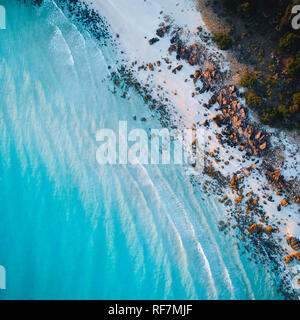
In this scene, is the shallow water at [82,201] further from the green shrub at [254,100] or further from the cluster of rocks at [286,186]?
the green shrub at [254,100]

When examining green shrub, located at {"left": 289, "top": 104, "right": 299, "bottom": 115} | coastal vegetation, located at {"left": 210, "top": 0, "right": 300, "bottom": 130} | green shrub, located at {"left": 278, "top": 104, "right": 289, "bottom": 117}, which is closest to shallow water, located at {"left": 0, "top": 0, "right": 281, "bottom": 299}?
coastal vegetation, located at {"left": 210, "top": 0, "right": 300, "bottom": 130}

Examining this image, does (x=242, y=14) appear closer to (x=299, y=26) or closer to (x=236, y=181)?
(x=299, y=26)

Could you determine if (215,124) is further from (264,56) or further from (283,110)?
(264,56)

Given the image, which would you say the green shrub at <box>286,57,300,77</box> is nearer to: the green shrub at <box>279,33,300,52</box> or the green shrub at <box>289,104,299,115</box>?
the green shrub at <box>279,33,300,52</box>

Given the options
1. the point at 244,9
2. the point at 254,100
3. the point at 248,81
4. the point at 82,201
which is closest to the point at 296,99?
the point at 254,100

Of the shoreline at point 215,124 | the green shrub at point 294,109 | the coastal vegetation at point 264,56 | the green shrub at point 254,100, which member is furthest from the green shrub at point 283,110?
the shoreline at point 215,124

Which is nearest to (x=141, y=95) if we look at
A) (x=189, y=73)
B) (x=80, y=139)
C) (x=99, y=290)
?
(x=189, y=73)
